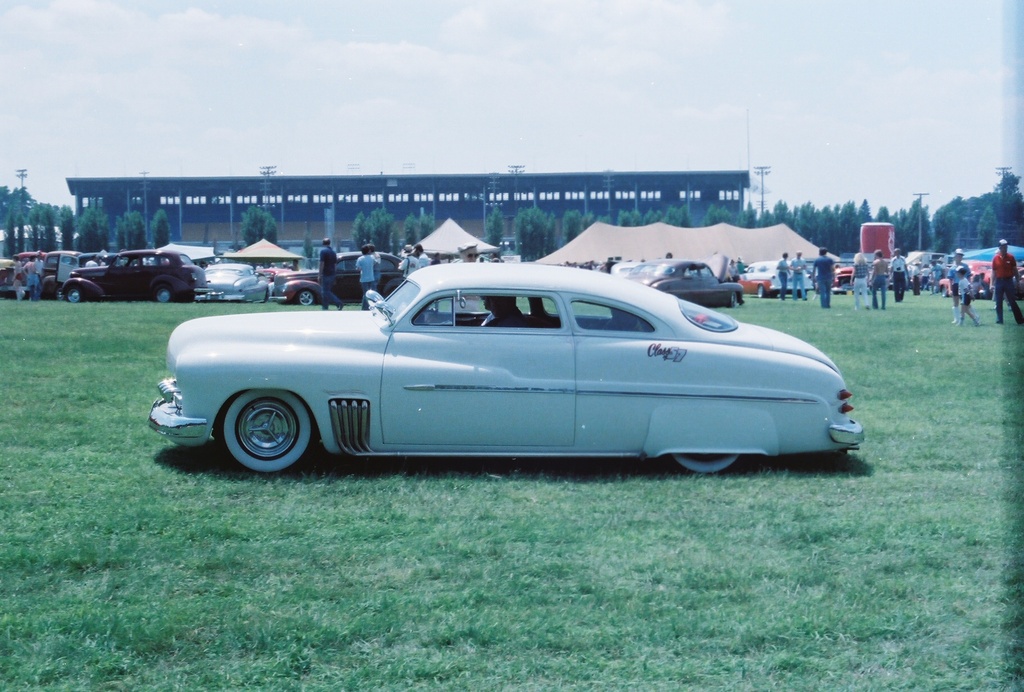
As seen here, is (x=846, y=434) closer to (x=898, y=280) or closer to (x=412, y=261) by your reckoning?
(x=412, y=261)

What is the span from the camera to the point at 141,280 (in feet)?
105

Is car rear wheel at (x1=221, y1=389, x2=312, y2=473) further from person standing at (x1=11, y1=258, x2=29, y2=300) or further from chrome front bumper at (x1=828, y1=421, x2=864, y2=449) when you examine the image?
person standing at (x1=11, y1=258, x2=29, y2=300)

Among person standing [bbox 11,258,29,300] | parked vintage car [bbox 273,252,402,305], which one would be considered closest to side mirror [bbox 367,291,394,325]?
parked vintage car [bbox 273,252,402,305]

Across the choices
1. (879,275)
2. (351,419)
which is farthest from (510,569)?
(879,275)

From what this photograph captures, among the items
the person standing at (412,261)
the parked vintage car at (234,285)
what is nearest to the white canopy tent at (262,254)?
the parked vintage car at (234,285)

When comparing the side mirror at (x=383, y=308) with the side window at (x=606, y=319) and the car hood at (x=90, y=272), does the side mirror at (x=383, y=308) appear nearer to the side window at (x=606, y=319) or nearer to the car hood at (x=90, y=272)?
the side window at (x=606, y=319)

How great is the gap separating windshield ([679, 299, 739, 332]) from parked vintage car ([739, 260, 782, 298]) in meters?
33.0

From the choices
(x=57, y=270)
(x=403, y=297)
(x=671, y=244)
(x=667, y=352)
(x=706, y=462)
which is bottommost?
(x=706, y=462)

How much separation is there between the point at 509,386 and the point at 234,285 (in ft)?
89.0

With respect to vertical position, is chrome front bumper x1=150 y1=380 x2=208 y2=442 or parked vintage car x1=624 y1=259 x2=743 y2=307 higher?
parked vintage car x1=624 y1=259 x2=743 y2=307

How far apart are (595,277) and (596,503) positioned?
1889 millimetres

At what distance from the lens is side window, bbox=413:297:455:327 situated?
722cm

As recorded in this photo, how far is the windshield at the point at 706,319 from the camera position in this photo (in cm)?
740

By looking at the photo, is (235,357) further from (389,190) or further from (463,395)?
(389,190)
